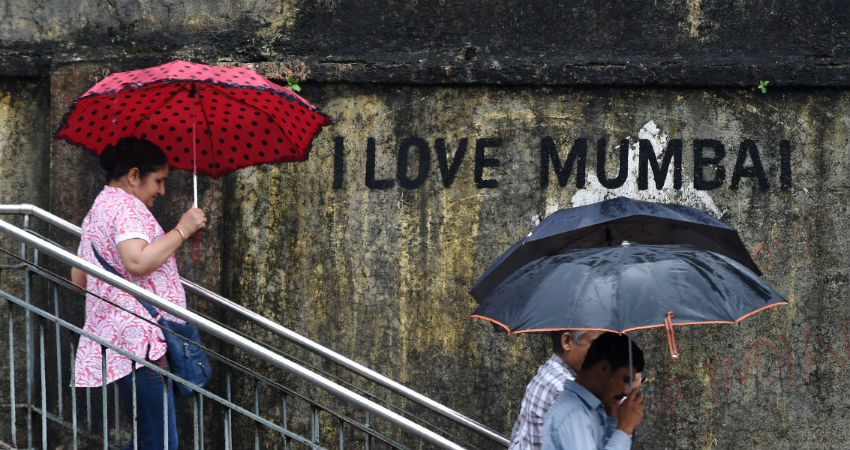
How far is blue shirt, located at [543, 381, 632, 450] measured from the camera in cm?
298

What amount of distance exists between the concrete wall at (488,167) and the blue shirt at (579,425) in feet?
8.13

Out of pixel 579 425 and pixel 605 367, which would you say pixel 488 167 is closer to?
pixel 605 367

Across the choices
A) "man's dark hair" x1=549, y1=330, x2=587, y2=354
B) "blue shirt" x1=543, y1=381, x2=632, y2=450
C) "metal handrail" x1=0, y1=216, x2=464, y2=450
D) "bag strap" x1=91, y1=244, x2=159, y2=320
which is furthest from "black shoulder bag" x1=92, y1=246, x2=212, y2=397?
"blue shirt" x1=543, y1=381, x2=632, y2=450

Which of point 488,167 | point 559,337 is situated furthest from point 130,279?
point 488,167

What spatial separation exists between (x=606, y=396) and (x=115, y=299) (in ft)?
7.00

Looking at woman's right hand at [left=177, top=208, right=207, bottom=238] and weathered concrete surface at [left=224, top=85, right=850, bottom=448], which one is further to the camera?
weathered concrete surface at [left=224, top=85, right=850, bottom=448]

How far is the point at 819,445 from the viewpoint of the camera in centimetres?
559

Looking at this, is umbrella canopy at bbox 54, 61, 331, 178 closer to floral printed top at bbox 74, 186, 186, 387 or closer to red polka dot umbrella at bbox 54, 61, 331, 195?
red polka dot umbrella at bbox 54, 61, 331, 195

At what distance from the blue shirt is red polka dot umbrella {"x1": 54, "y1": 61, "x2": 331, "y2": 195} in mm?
1825

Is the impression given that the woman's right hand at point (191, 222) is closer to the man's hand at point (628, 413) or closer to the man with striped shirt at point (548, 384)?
the man with striped shirt at point (548, 384)

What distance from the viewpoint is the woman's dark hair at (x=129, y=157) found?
411 centimetres

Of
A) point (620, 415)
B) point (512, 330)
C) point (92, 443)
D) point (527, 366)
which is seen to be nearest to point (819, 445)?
point (527, 366)

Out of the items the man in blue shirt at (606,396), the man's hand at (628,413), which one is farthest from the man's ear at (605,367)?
the man's hand at (628,413)

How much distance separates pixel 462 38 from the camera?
18.6 ft
